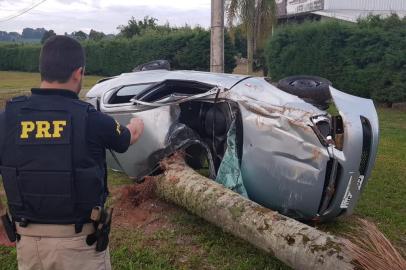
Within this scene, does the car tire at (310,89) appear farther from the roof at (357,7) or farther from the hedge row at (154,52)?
the roof at (357,7)

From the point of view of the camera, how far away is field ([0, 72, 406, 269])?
3.70 meters

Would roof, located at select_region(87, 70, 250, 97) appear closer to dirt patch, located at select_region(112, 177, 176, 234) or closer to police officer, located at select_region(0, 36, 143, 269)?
dirt patch, located at select_region(112, 177, 176, 234)

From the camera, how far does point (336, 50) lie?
15.2 meters

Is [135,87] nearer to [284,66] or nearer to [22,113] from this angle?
[22,113]

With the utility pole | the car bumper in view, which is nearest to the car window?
the car bumper

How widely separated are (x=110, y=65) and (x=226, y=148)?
27.6 m

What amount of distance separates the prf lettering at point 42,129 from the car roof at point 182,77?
2509 mm

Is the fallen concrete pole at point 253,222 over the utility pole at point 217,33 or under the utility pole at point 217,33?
under

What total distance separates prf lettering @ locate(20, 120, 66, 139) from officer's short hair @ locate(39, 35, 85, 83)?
20cm

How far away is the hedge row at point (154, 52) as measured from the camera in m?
24.5

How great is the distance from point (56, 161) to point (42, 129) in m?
0.15

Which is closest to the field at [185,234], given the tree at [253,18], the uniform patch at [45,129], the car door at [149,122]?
the car door at [149,122]

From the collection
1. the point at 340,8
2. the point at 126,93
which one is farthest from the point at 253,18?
the point at 126,93

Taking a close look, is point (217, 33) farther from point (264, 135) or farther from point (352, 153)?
point (352, 153)
